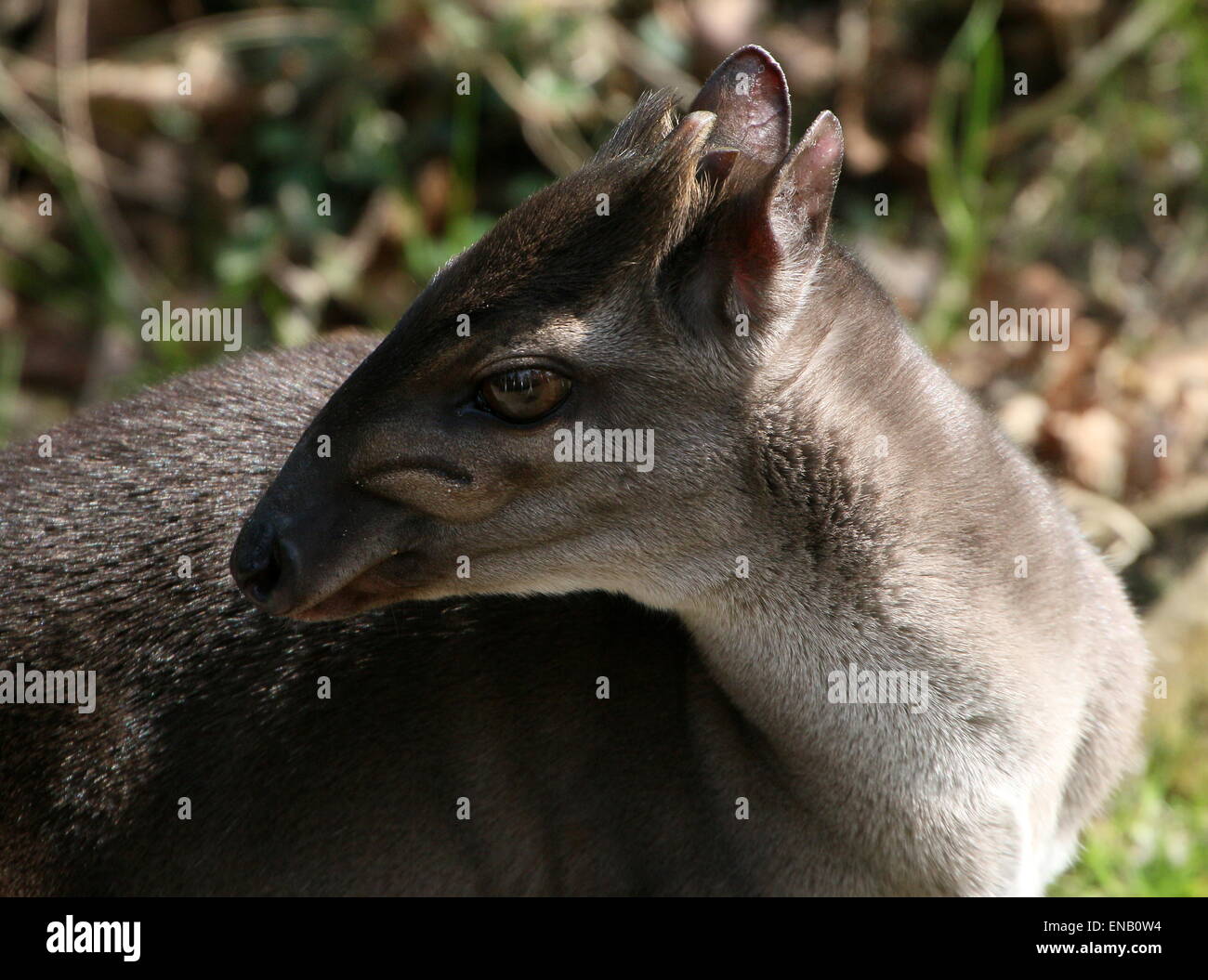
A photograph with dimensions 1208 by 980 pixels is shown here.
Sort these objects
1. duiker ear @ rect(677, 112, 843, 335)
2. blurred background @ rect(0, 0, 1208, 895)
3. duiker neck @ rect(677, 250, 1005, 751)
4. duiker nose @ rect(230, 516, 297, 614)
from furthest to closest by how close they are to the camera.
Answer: blurred background @ rect(0, 0, 1208, 895), duiker neck @ rect(677, 250, 1005, 751), duiker nose @ rect(230, 516, 297, 614), duiker ear @ rect(677, 112, 843, 335)

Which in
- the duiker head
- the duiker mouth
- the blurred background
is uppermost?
the blurred background

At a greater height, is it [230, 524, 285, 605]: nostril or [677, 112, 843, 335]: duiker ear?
[677, 112, 843, 335]: duiker ear

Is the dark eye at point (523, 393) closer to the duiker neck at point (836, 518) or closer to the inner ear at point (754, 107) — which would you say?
the duiker neck at point (836, 518)

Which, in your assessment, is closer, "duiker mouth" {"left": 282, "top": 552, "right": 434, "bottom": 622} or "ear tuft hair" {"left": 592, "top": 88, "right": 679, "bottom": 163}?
"duiker mouth" {"left": 282, "top": 552, "right": 434, "bottom": 622}

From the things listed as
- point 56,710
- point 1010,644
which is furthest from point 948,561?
Result: point 56,710

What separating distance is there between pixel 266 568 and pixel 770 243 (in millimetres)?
1157

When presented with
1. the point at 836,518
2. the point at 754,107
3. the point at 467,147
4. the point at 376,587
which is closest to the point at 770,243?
the point at 754,107

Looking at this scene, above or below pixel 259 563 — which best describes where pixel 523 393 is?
above

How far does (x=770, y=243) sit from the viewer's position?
3090 millimetres

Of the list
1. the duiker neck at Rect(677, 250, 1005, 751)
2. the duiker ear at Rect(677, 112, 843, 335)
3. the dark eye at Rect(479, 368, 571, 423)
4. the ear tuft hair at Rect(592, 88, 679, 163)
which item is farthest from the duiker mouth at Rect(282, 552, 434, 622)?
the ear tuft hair at Rect(592, 88, 679, 163)

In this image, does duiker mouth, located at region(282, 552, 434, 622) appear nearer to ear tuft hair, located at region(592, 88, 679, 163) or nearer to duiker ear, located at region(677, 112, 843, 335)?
duiker ear, located at region(677, 112, 843, 335)

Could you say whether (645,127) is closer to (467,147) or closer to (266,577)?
(266,577)

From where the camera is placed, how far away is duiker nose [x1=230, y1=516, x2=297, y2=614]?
3.18 meters
